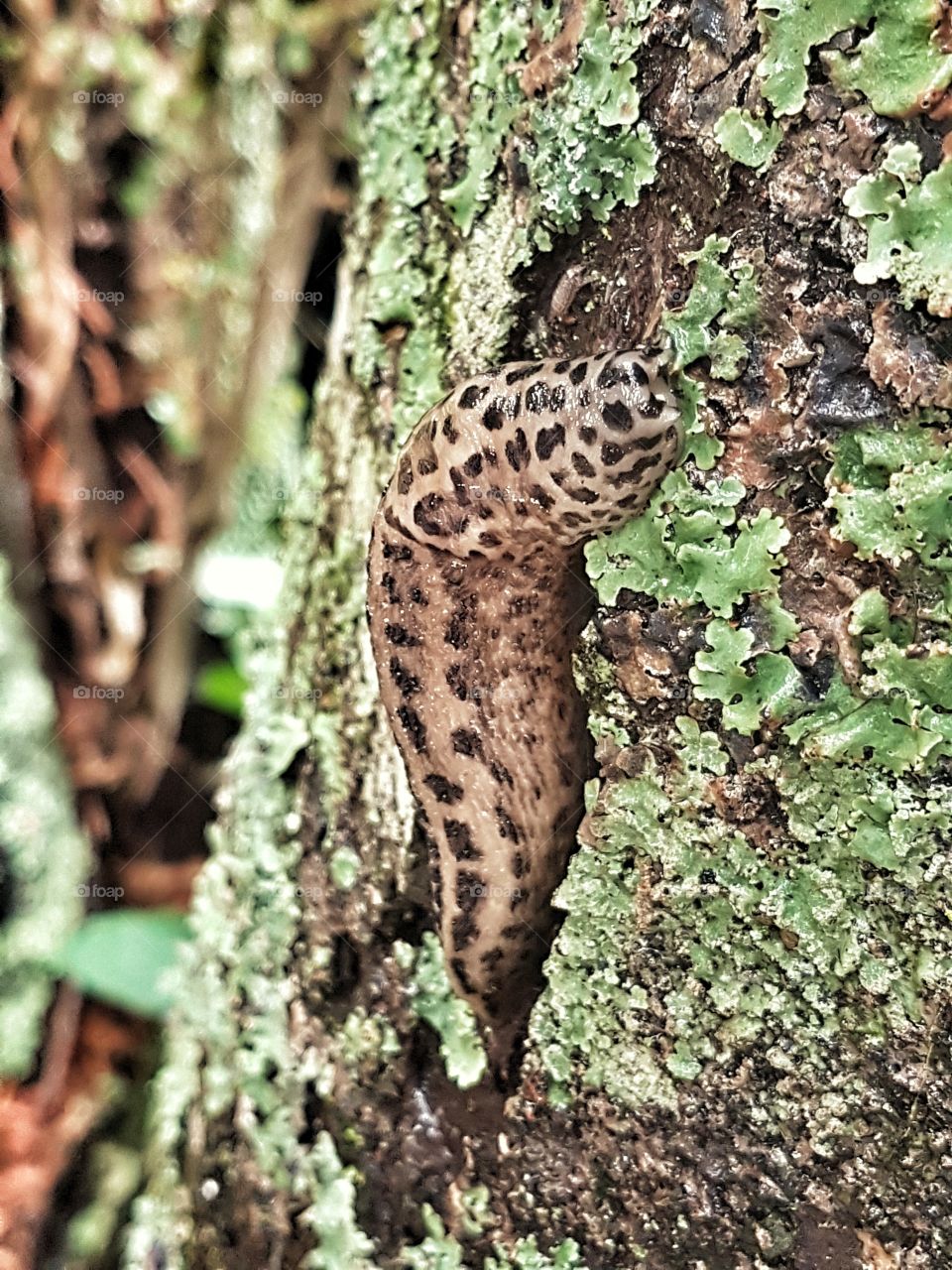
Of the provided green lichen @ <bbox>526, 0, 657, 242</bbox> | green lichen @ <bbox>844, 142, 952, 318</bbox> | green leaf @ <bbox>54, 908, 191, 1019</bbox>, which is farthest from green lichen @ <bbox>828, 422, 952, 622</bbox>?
green leaf @ <bbox>54, 908, 191, 1019</bbox>

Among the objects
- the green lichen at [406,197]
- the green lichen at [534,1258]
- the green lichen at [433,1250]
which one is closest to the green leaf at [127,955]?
the green lichen at [433,1250]

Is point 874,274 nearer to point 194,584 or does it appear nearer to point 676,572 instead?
point 676,572

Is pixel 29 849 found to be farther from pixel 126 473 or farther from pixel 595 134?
pixel 595 134

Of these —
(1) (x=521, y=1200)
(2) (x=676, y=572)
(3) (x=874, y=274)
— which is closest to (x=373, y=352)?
(2) (x=676, y=572)

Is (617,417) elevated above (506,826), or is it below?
above

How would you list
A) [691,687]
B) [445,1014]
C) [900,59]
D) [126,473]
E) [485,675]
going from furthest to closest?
[126,473], [445,1014], [485,675], [691,687], [900,59]

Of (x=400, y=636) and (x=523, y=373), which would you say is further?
(x=400, y=636)

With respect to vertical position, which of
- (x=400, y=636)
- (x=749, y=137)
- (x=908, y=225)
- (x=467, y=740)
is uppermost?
(x=749, y=137)

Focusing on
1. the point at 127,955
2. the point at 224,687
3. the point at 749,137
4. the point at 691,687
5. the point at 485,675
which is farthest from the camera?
the point at 224,687

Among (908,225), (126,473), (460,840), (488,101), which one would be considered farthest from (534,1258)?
(126,473)
